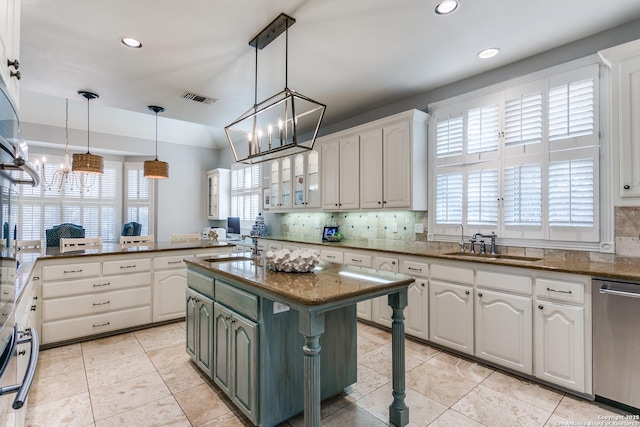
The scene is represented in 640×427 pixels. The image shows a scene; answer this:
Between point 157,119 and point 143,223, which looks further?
point 143,223

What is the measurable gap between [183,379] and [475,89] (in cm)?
391

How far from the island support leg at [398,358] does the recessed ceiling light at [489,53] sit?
7.70ft

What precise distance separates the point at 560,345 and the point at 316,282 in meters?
1.88

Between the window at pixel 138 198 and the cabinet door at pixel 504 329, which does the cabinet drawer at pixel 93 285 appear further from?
the window at pixel 138 198

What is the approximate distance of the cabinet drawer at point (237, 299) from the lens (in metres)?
1.88

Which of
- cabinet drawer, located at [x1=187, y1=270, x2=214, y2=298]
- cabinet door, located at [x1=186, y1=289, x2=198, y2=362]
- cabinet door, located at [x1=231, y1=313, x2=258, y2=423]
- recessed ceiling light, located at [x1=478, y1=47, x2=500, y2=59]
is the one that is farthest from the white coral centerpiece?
recessed ceiling light, located at [x1=478, y1=47, x2=500, y2=59]

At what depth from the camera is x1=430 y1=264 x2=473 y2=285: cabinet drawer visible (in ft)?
9.05

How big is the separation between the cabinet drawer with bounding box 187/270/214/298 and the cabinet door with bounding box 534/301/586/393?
2480mm

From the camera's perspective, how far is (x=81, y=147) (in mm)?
6223

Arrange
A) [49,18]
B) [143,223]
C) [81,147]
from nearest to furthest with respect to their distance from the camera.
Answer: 1. [49,18]
2. [81,147]
3. [143,223]

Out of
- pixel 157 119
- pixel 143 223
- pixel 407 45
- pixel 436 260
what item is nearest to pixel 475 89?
pixel 407 45

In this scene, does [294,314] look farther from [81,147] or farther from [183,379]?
[81,147]

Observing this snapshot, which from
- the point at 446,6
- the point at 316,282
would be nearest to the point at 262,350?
the point at 316,282

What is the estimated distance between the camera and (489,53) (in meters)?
2.88
